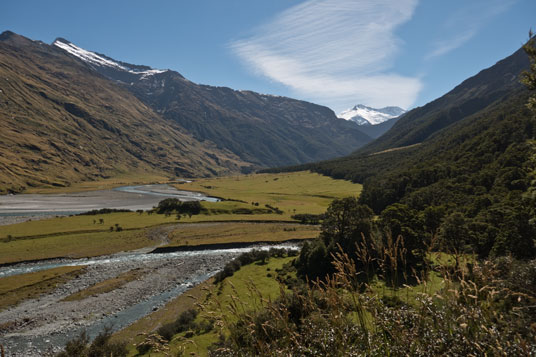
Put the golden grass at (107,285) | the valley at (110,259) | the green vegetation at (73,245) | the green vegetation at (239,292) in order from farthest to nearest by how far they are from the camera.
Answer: the green vegetation at (73,245) < the golden grass at (107,285) < the valley at (110,259) < the green vegetation at (239,292)

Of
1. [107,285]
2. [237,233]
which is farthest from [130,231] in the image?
[107,285]

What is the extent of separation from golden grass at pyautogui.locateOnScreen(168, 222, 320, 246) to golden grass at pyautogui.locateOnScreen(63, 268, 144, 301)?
18914 millimetres

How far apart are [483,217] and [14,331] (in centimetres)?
6880

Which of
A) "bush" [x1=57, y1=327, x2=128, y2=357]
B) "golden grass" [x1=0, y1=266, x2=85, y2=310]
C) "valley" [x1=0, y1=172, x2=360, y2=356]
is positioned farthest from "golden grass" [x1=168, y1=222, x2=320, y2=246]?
"bush" [x1=57, y1=327, x2=128, y2=357]

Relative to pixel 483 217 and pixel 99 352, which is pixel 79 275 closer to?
Result: pixel 99 352

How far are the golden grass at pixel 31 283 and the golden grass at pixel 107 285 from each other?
5.28 meters

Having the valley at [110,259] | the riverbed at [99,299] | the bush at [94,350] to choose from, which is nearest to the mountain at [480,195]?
the bush at [94,350]

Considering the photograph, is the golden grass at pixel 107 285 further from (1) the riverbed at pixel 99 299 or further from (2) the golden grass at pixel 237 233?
(2) the golden grass at pixel 237 233

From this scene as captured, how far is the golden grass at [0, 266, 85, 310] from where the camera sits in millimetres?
40688

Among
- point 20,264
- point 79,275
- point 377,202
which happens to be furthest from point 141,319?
point 377,202

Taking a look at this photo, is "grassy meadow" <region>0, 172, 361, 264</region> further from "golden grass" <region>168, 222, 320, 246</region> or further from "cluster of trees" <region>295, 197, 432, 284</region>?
"cluster of trees" <region>295, 197, 432, 284</region>

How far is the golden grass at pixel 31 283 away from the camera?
133 ft

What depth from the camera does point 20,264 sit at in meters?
54.4

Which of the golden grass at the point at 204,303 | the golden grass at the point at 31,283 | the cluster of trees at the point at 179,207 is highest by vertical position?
the cluster of trees at the point at 179,207
